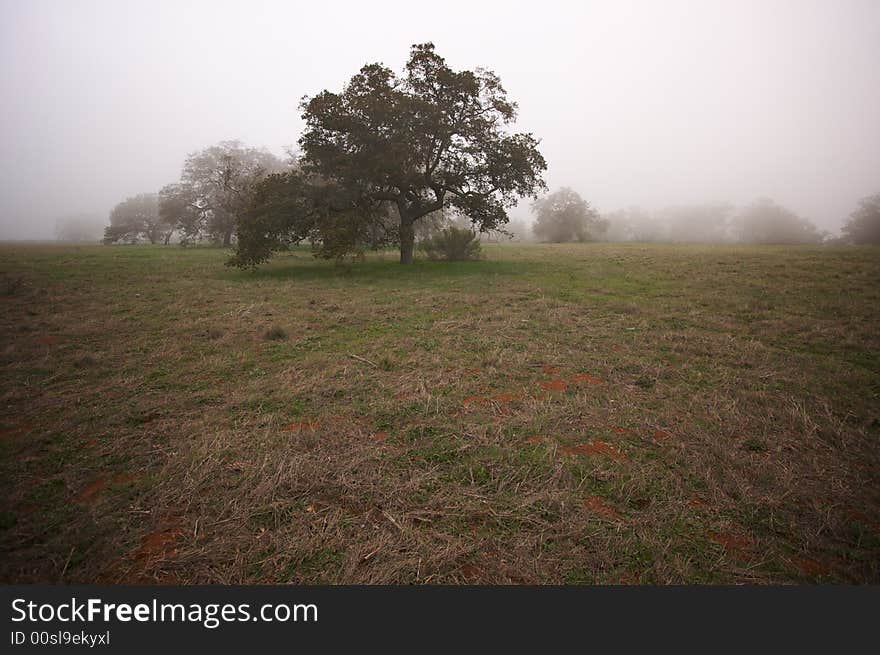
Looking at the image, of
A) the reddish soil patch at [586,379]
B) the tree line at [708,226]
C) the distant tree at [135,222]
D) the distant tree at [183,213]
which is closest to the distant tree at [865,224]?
the tree line at [708,226]

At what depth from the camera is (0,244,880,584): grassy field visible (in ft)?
8.46

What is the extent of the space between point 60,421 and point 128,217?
70.9 metres

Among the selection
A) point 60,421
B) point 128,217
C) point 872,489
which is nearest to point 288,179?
point 60,421

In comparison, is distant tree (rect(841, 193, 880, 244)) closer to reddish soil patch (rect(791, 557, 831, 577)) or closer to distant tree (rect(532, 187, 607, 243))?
distant tree (rect(532, 187, 607, 243))

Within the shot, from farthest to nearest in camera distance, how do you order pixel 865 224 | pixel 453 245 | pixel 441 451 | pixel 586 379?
1. pixel 865 224
2. pixel 453 245
3. pixel 586 379
4. pixel 441 451

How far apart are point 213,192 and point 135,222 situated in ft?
80.0

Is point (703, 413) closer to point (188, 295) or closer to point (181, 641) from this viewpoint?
point (181, 641)

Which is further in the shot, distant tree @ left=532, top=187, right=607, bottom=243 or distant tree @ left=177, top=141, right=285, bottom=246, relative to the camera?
distant tree @ left=532, top=187, right=607, bottom=243

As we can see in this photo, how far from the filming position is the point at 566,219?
56000mm

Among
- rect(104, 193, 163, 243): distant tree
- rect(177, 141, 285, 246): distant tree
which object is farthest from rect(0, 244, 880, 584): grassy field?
rect(104, 193, 163, 243): distant tree

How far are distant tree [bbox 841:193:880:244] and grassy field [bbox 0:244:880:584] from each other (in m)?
45.5

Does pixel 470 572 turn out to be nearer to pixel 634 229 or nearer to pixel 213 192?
pixel 213 192

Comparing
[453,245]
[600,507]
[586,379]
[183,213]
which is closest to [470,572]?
[600,507]

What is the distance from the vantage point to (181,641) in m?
2.30
